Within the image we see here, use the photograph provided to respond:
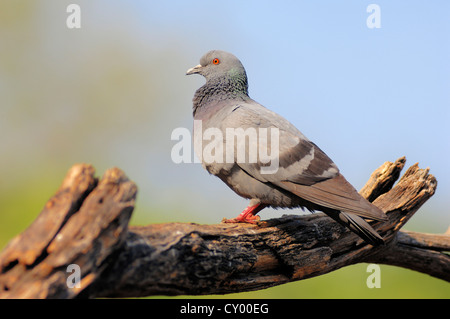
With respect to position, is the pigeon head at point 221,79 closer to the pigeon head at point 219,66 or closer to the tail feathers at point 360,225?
the pigeon head at point 219,66

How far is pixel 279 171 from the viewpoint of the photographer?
3.97m

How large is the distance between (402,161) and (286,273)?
1.97 meters

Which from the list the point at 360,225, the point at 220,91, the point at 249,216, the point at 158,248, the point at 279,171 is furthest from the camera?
the point at 220,91

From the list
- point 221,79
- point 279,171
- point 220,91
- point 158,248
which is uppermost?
point 221,79

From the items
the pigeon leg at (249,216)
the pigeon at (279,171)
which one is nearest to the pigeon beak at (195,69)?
the pigeon at (279,171)

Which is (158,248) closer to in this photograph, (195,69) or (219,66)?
(219,66)

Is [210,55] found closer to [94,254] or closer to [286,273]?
[286,273]

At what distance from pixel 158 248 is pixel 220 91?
2314mm

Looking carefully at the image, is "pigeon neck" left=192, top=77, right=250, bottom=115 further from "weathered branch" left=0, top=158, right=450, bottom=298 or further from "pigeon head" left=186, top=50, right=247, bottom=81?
"weathered branch" left=0, top=158, right=450, bottom=298

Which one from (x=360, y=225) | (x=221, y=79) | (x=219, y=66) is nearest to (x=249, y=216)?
(x=360, y=225)

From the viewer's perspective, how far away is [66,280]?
248 cm

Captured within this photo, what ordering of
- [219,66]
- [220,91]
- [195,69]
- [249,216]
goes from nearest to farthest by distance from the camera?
[249,216]
[220,91]
[219,66]
[195,69]

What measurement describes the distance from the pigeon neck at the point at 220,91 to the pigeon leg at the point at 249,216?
1.18 metres
